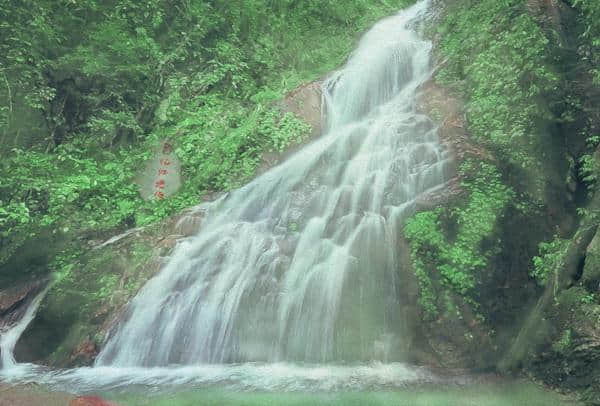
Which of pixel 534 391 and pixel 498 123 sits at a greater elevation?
pixel 498 123

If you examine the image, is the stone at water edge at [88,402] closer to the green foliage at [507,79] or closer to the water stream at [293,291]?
the water stream at [293,291]

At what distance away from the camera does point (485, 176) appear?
612cm

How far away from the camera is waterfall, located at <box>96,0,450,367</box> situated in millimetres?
5516

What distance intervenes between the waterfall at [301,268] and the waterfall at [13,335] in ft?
4.30

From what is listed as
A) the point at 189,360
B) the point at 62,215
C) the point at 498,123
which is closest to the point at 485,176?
the point at 498,123

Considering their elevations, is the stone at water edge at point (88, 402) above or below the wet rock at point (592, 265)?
below

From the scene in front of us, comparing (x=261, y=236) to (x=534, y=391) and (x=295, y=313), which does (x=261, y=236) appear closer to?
(x=295, y=313)

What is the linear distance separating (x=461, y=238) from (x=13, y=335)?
22.0 ft

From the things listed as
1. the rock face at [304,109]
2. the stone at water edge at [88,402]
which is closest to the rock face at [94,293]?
the stone at water edge at [88,402]

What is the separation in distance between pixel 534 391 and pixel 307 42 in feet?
33.5

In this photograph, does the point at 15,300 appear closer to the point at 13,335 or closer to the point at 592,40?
the point at 13,335

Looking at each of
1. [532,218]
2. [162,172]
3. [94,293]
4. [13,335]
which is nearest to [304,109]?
[162,172]

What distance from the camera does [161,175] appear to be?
8.34 m

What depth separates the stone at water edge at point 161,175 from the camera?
26.3ft
